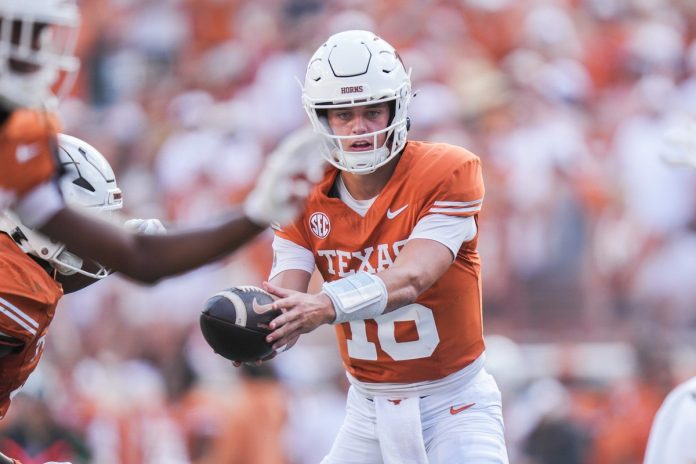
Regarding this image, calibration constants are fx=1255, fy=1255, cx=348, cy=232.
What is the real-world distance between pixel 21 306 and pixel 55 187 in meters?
0.84

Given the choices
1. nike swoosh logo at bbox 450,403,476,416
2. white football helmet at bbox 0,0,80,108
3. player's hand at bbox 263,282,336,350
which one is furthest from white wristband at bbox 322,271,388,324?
white football helmet at bbox 0,0,80,108

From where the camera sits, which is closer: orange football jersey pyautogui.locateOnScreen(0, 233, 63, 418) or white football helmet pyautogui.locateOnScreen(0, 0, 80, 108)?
white football helmet pyautogui.locateOnScreen(0, 0, 80, 108)

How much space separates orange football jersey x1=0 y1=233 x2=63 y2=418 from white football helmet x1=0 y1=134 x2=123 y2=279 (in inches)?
1.8

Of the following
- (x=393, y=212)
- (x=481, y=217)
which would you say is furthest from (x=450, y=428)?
(x=481, y=217)

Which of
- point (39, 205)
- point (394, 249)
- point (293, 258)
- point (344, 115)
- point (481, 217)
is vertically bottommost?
point (481, 217)

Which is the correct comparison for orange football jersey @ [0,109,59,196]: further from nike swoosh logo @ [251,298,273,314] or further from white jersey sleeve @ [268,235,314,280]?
white jersey sleeve @ [268,235,314,280]

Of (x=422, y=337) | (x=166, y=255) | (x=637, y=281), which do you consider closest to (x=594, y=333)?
(x=637, y=281)

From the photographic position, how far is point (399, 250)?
4270 mm

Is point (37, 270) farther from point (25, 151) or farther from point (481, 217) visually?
point (481, 217)

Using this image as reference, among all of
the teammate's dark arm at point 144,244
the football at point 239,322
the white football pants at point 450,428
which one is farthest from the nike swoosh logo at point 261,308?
the white football pants at point 450,428

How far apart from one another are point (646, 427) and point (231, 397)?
2.45m

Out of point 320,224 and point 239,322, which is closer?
point 239,322

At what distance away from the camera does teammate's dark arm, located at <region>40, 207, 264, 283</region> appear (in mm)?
3285

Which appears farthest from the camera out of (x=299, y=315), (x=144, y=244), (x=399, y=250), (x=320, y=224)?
(x=320, y=224)
